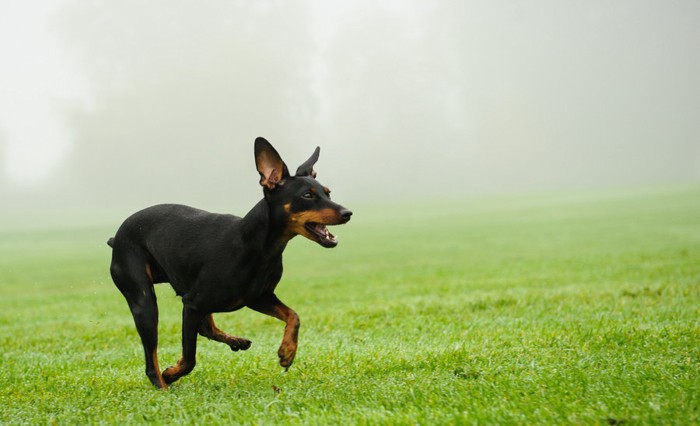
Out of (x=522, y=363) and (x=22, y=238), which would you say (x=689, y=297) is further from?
(x=22, y=238)

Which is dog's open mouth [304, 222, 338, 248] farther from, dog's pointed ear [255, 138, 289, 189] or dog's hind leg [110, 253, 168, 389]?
dog's hind leg [110, 253, 168, 389]

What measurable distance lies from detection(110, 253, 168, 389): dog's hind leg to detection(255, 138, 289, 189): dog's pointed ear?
5.85 ft

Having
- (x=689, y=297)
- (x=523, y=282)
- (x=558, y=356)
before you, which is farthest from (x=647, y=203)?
(x=558, y=356)

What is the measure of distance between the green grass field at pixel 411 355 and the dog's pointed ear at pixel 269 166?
192 centimetres

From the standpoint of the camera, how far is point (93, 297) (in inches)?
898

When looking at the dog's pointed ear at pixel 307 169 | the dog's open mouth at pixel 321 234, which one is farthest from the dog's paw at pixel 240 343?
the dog's pointed ear at pixel 307 169

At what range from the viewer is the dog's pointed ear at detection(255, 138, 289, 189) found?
6625 millimetres

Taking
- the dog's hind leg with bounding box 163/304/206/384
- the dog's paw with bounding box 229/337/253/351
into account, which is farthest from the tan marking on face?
the dog's paw with bounding box 229/337/253/351

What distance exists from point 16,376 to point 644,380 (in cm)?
702

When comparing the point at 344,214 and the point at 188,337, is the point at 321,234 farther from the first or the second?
the point at 188,337

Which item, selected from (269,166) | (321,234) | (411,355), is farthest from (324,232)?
(411,355)

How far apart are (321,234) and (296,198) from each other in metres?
0.40

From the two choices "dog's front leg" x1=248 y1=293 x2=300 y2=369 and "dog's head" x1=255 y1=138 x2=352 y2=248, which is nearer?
"dog's head" x1=255 y1=138 x2=352 y2=248

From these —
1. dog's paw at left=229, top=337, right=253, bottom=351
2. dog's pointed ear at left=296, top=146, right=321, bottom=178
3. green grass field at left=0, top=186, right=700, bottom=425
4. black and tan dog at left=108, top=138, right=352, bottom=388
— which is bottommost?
green grass field at left=0, top=186, right=700, bottom=425
